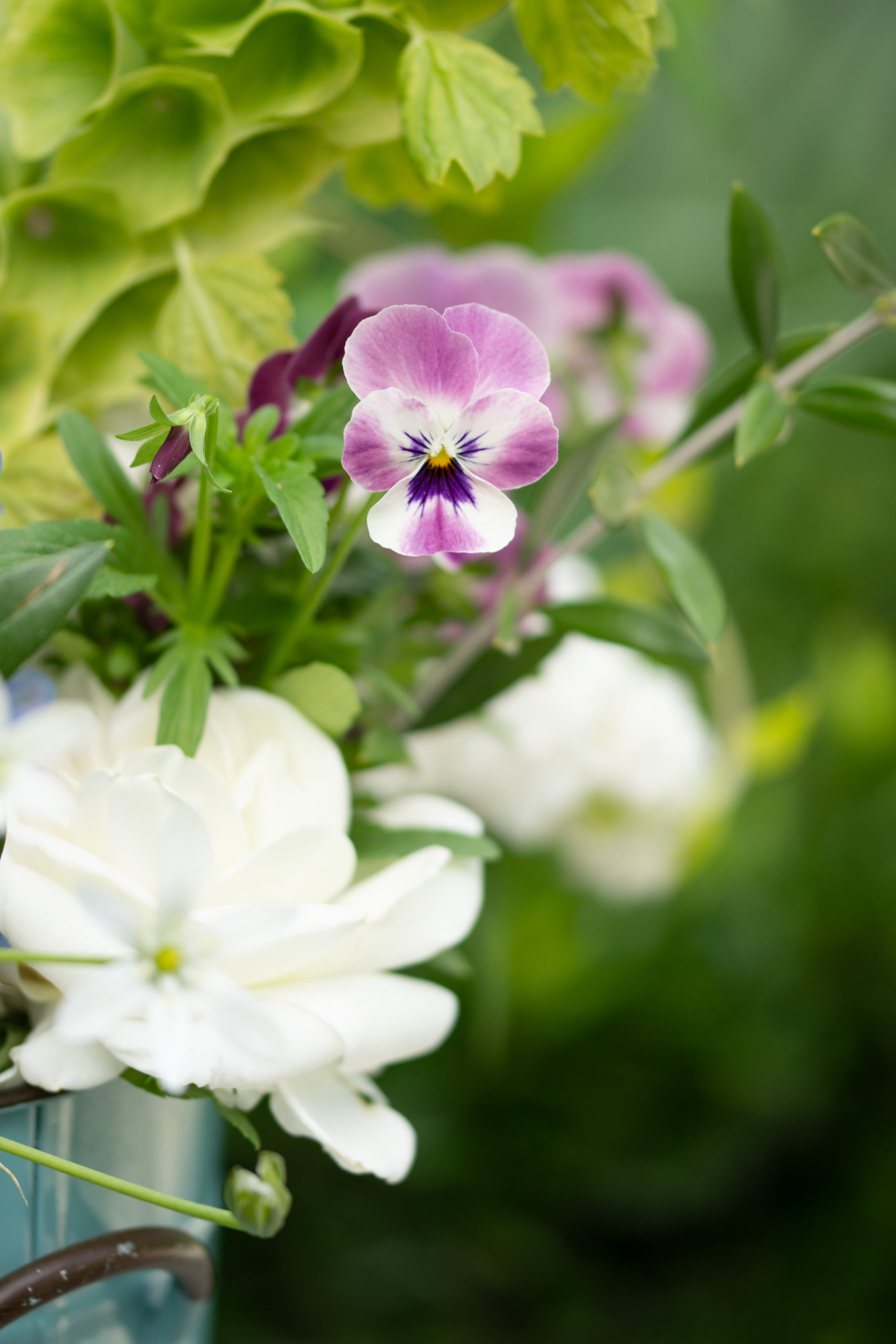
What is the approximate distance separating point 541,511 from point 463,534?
0.15 m

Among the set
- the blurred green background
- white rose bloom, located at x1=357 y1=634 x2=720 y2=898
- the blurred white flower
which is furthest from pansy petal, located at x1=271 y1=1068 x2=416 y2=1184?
the blurred green background

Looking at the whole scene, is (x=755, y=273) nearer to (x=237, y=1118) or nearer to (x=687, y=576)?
(x=687, y=576)

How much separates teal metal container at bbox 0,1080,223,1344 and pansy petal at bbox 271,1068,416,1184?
38mm

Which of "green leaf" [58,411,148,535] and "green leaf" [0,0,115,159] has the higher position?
"green leaf" [0,0,115,159]

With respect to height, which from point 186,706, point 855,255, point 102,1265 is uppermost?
point 855,255

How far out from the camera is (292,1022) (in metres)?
0.23

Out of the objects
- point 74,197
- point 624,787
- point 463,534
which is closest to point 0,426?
point 74,197

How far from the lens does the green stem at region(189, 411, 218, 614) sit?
0.74 feet

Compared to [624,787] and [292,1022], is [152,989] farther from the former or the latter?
[624,787]

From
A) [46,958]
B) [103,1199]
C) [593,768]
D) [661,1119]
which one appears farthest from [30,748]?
[661,1119]

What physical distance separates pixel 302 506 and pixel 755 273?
17 centimetres

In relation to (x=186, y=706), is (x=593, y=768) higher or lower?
higher

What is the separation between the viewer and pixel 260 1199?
→ 213mm

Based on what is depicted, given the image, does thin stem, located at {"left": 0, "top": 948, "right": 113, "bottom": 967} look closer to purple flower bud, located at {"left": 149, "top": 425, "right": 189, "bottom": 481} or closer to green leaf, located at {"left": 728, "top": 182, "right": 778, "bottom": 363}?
purple flower bud, located at {"left": 149, "top": 425, "right": 189, "bottom": 481}
